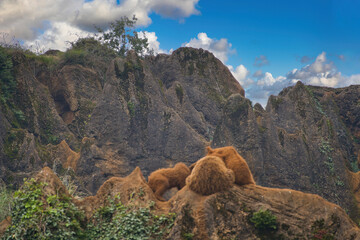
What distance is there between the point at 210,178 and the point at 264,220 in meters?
1.59

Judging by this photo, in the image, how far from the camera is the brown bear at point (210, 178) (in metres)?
9.20

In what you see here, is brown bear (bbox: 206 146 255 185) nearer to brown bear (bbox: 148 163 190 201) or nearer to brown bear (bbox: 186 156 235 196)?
brown bear (bbox: 186 156 235 196)

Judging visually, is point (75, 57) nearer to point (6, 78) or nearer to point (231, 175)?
point (6, 78)

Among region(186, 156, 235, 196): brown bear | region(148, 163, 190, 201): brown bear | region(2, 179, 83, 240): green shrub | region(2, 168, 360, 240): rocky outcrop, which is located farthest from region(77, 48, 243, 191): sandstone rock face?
region(186, 156, 235, 196): brown bear

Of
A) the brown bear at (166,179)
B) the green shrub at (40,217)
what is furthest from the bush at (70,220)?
the brown bear at (166,179)

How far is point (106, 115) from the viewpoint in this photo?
2258cm

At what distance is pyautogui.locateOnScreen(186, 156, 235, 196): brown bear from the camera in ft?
30.2

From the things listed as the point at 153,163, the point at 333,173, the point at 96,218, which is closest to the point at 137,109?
the point at 153,163

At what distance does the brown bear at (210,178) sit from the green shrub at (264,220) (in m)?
0.95

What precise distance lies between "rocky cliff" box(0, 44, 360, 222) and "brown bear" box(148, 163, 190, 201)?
8.19 m

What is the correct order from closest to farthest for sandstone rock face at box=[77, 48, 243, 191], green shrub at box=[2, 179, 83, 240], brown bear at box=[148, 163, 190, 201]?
green shrub at box=[2, 179, 83, 240]
brown bear at box=[148, 163, 190, 201]
sandstone rock face at box=[77, 48, 243, 191]

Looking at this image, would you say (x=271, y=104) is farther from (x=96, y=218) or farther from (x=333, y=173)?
(x=96, y=218)

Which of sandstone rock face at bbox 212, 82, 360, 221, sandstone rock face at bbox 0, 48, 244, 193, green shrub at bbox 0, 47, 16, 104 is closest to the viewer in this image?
sandstone rock face at bbox 212, 82, 360, 221

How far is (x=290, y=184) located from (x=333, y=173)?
2.35 meters
